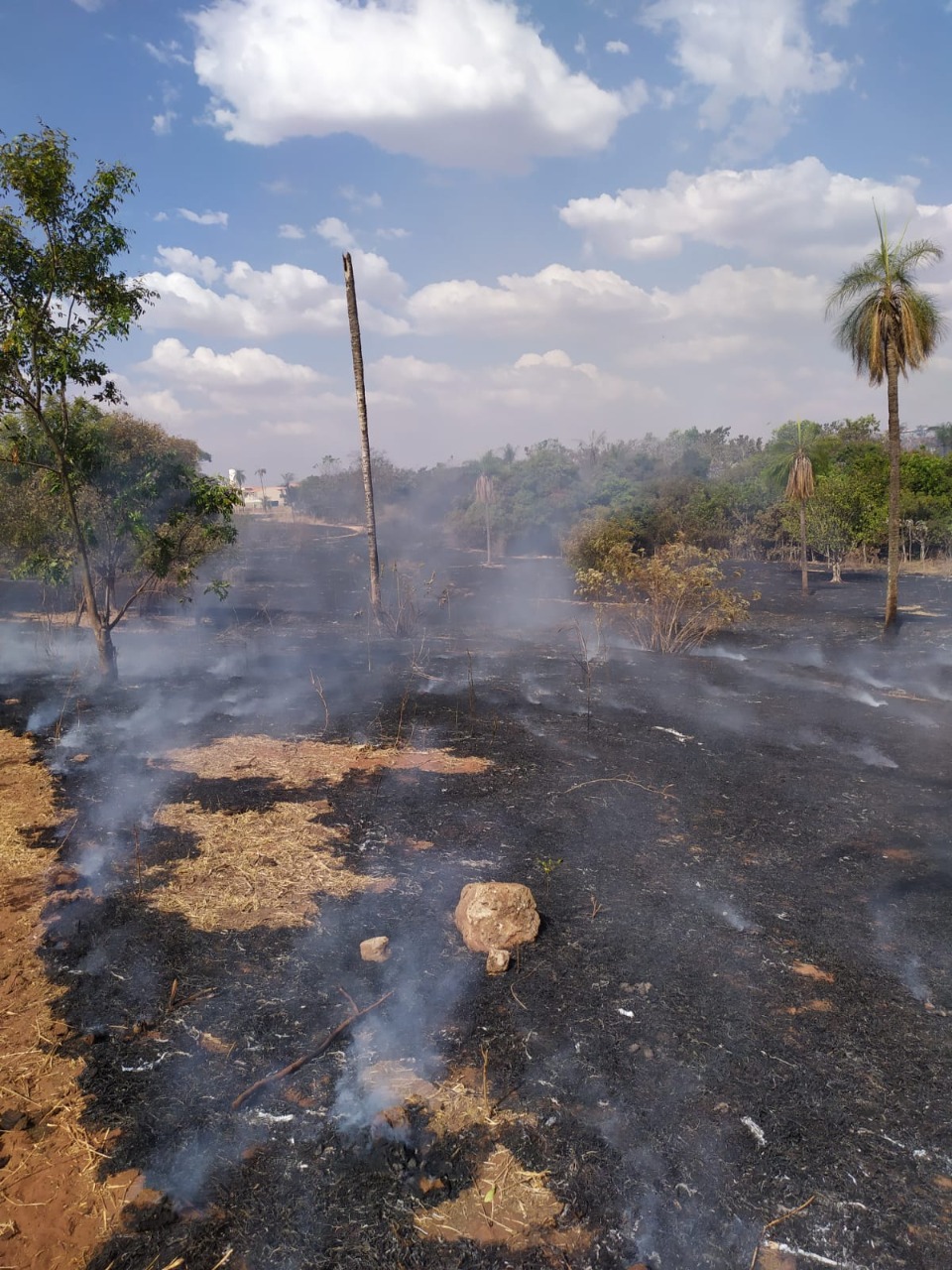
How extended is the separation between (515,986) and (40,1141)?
8.06 ft

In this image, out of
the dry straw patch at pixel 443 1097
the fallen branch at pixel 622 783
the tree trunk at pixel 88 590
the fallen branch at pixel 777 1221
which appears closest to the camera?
the fallen branch at pixel 777 1221

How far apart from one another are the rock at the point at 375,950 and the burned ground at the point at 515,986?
0.09 m

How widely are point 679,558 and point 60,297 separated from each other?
1131 cm

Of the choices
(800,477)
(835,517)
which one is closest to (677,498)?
(835,517)

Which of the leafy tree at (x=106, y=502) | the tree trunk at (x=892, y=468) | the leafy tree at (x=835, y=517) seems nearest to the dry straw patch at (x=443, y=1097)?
the leafy tree at (x=106, y=502)

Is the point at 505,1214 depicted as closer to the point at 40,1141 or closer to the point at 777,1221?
the point at 777,1221

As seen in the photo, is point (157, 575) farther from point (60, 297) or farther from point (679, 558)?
point (679, 558)

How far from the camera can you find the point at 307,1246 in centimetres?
282

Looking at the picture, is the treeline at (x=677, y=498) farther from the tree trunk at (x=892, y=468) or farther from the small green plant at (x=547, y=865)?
the small green plant at (x=547, y=865)

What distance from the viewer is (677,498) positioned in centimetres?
3753

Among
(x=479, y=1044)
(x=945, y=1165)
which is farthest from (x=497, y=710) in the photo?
(x=945, y=1165)

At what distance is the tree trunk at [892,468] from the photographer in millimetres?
15664

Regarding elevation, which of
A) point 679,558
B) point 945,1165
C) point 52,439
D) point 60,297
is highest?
point 60,297

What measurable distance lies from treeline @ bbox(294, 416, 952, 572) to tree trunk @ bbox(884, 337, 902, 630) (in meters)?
4.76
